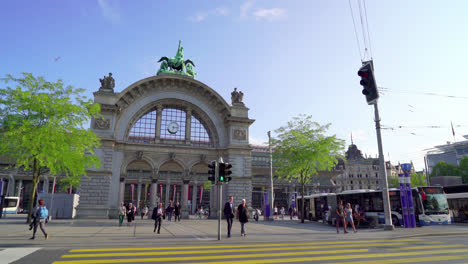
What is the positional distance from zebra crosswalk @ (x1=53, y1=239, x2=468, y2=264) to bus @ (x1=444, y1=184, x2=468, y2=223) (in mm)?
20515

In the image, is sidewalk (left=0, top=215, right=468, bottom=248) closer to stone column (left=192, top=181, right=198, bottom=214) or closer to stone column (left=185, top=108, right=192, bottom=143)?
stone column (left=185, top=108, right=192, bottom=143)

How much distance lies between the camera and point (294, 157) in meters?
31.4

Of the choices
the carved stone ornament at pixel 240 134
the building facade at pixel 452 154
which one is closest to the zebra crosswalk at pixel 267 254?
the carved stone ornament at pixel 240 134

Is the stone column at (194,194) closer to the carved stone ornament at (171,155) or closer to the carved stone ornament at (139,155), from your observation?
the carved stone ornament at (171,155)

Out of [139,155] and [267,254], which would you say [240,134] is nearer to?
[139,155]

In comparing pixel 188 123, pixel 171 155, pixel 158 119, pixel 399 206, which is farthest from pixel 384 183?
pixel 158 119

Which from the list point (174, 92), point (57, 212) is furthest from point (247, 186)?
point (57, 212)

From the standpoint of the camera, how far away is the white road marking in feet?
29.2

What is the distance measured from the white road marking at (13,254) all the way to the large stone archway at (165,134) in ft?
77.5

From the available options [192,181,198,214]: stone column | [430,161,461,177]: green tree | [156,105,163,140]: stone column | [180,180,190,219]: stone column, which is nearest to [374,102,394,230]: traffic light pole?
[180,180,190,219]: stone column

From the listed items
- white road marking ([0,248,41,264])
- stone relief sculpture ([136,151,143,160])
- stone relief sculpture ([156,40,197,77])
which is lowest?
white road marking ([0,248,41,264])

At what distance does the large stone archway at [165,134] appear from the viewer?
112 ft

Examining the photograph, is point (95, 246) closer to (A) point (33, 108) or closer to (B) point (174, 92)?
(A) point (33, 108)

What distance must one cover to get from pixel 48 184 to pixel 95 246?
63.7 metres
